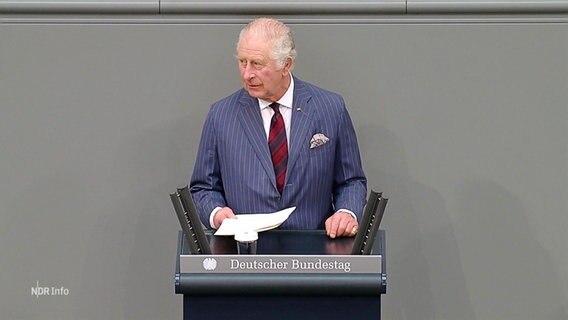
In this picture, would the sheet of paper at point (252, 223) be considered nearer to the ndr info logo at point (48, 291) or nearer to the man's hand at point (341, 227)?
the man's hand at point (341, 227)

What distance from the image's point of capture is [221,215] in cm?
466

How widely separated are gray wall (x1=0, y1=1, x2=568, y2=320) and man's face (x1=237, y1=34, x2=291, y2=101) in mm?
794

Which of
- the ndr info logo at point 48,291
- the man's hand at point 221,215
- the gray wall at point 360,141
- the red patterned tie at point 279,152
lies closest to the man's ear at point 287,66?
the red patterned tie at point 279,152

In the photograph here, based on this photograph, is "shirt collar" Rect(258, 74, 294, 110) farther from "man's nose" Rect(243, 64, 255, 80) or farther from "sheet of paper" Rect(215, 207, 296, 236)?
"sheet of paper" Rect(215, 207, 296, 236)

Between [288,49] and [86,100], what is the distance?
1.20m

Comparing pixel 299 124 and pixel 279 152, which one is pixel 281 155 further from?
pixel 299 124

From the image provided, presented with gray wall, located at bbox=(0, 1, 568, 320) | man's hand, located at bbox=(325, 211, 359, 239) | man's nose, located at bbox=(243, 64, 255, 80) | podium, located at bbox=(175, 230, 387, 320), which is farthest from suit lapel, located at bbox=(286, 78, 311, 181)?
podium, located at bbox=(175, 230, 387, 320)

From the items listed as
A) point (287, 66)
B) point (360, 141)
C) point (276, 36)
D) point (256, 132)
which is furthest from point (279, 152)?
point (360, 141)

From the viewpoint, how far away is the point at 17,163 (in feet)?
18.4

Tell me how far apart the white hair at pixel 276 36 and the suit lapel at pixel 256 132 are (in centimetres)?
26

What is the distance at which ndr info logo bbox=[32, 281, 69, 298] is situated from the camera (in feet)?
18.7

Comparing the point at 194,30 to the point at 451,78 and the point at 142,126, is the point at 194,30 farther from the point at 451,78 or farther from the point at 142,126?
the point at 451,78

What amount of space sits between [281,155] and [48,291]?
144 cm

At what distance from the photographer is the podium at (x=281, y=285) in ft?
13.2
